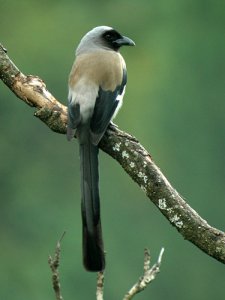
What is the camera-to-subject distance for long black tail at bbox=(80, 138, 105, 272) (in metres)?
7.34

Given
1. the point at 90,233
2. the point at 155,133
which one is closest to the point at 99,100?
the point at 90,233

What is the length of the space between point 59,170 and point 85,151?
21070 millimetres

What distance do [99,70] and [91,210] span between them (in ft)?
3.58

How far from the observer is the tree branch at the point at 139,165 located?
6.95m

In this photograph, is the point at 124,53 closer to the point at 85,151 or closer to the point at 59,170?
the point at 59,170

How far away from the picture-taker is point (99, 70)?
322 inches

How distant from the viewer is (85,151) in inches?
307

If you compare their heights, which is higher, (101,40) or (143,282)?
(101,40)

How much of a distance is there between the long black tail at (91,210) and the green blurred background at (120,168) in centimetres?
1552

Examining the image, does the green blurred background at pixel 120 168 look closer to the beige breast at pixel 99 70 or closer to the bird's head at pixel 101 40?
the bird's head at pixel 101 40

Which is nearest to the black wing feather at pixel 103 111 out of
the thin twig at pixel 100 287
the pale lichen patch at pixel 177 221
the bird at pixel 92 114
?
the bird at pixel 92 114

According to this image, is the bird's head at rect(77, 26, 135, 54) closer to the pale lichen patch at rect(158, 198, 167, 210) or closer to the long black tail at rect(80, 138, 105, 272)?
the long black tail at rect(80, 138, 105, 272)

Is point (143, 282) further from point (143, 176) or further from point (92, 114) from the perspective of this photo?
point (92, 114)

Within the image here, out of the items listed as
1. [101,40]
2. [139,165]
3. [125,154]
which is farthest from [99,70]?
[139,165]
